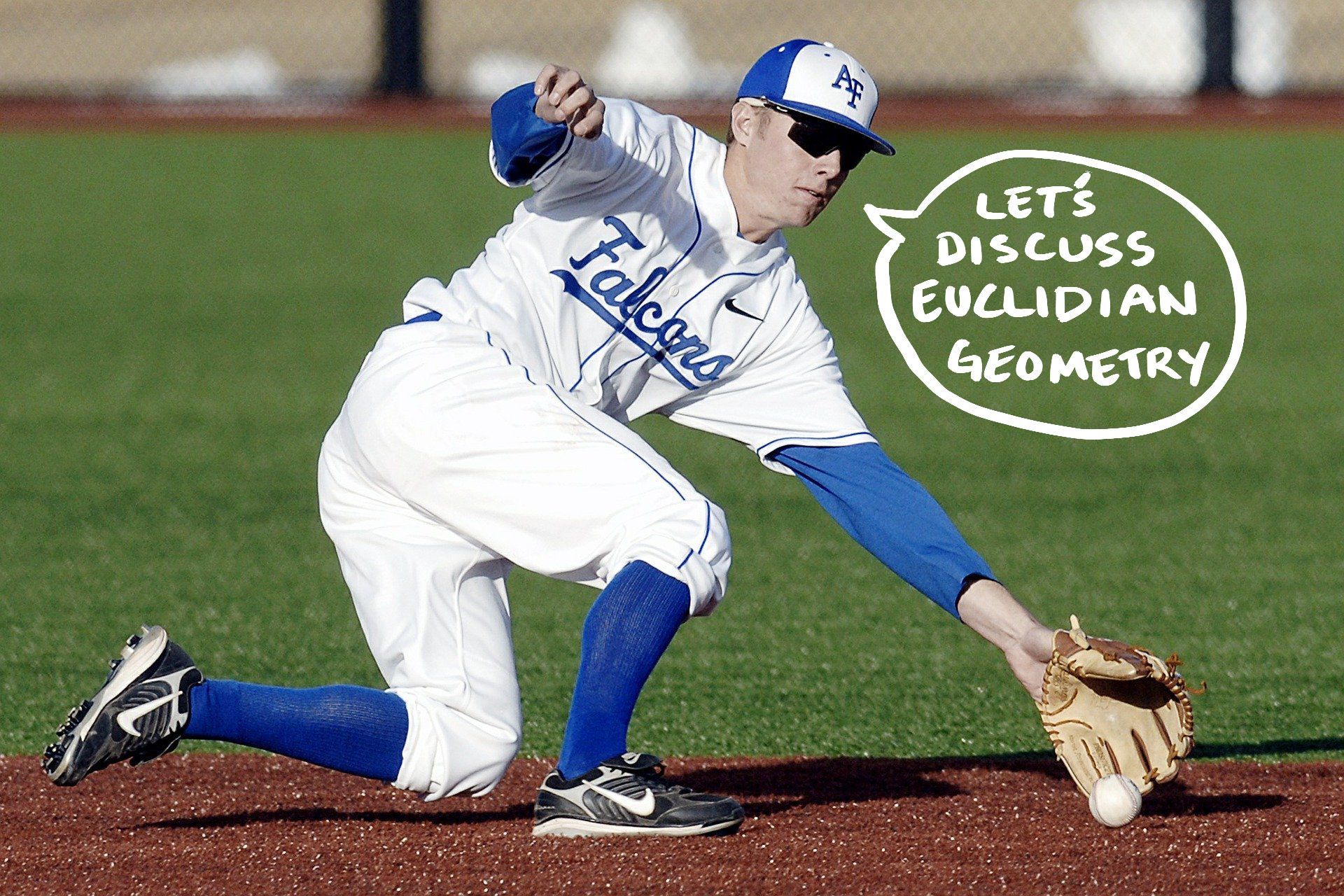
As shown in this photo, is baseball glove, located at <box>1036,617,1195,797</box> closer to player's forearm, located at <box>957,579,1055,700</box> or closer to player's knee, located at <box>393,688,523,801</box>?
player's forearm, located at <box>957,579,1055,700</box>

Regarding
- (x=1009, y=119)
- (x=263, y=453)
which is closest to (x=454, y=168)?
(x=1009, y=119)

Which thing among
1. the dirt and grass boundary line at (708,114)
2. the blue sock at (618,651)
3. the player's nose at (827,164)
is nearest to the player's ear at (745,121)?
the player's nose at (827,164)

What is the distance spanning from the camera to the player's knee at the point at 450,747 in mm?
3457

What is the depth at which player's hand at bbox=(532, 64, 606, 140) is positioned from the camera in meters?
3.25

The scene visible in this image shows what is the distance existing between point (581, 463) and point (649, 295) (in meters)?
0.37

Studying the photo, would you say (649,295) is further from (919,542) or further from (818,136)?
(919,542)

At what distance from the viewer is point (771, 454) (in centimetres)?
382

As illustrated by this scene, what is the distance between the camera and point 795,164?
3527 millimetres

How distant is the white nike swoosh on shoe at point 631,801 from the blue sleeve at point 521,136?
0.98m

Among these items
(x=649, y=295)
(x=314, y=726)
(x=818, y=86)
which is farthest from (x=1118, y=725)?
(x=314, y=726)

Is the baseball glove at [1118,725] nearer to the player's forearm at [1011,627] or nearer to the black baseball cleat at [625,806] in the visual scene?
the player's forearm at [1011,627]

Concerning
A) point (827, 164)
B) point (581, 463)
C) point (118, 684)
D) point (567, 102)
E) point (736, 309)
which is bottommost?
point (118, 684)

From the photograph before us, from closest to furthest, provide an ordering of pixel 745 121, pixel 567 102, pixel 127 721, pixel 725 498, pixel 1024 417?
pixel 567 102, pixel 127 721, pixel 745 121, pixel 725 498, pixel 1024 417

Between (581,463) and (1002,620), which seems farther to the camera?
(1002,620)
